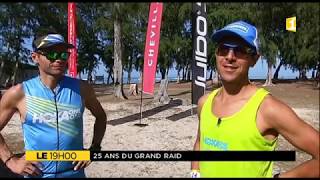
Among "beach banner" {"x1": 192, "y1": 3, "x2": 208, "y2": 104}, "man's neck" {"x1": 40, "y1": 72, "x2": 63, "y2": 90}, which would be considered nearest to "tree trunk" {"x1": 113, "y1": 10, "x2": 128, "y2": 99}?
"beach banner" {"x1": 192, "y1": 3, "x2": 208, "y2": 104}

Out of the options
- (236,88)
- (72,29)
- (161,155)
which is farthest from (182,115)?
(236,88)

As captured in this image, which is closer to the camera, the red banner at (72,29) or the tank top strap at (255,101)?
the tank top strap at (255,101)

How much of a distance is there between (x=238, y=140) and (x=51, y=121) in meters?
0.74

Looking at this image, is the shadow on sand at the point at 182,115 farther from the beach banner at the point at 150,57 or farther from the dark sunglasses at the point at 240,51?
the dark sunglasses at the point at 240,51

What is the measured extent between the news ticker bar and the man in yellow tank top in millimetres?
14

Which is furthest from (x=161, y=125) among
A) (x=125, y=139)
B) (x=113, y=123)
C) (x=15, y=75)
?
(x=15, y=75)

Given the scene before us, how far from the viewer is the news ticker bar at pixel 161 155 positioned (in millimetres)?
1045

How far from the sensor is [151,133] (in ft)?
20.0

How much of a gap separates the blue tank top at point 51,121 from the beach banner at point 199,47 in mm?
4550

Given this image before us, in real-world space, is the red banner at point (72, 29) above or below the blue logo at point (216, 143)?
above

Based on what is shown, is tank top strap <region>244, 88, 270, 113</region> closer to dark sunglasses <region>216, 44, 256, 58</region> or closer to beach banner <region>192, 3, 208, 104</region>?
dark sunglasses <region>216, 44, 256, 58</region>

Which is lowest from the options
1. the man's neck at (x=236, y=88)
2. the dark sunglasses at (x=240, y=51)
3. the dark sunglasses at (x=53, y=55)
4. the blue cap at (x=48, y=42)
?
the man's neck at (x=236, y=88)

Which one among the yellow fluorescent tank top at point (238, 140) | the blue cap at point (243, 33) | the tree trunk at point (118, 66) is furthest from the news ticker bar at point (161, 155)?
the tree trunk at point (118, 66)

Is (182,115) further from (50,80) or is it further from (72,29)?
(50,80)
